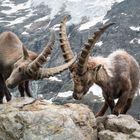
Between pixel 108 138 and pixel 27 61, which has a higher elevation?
pixel 27 61

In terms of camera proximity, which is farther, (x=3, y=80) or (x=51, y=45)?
(x=3, y=80)

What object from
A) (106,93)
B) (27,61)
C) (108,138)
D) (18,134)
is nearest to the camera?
(18,134)

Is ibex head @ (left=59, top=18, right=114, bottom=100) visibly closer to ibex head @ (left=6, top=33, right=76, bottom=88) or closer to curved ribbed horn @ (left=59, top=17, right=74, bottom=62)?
curved ribbed horn @ (left=59, top=17, right=74, bottom=62)

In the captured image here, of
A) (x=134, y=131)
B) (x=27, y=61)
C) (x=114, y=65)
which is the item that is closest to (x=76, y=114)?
(x=134, y=131)

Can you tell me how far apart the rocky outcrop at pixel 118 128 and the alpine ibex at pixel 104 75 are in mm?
1579

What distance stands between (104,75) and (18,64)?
3196 millimetres

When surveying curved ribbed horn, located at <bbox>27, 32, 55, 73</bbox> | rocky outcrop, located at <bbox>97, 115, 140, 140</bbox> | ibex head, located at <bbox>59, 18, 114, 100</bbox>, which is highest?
curved ribbed horn, located at <bbox>27, 32, 55, 73</bbox>

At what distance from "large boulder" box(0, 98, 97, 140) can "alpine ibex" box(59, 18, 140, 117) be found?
2095mm

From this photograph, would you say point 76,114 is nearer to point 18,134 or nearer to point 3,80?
point 18,134

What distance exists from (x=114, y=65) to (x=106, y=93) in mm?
1254

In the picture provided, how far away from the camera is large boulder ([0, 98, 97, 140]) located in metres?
13.0

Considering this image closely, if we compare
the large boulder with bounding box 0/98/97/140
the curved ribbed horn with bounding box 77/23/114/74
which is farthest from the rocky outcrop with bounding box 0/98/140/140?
the curved ribbed horn with bounding box 77/23/114/74

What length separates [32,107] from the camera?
46.3ft

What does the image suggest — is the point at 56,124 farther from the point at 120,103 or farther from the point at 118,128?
the point at 120,103
